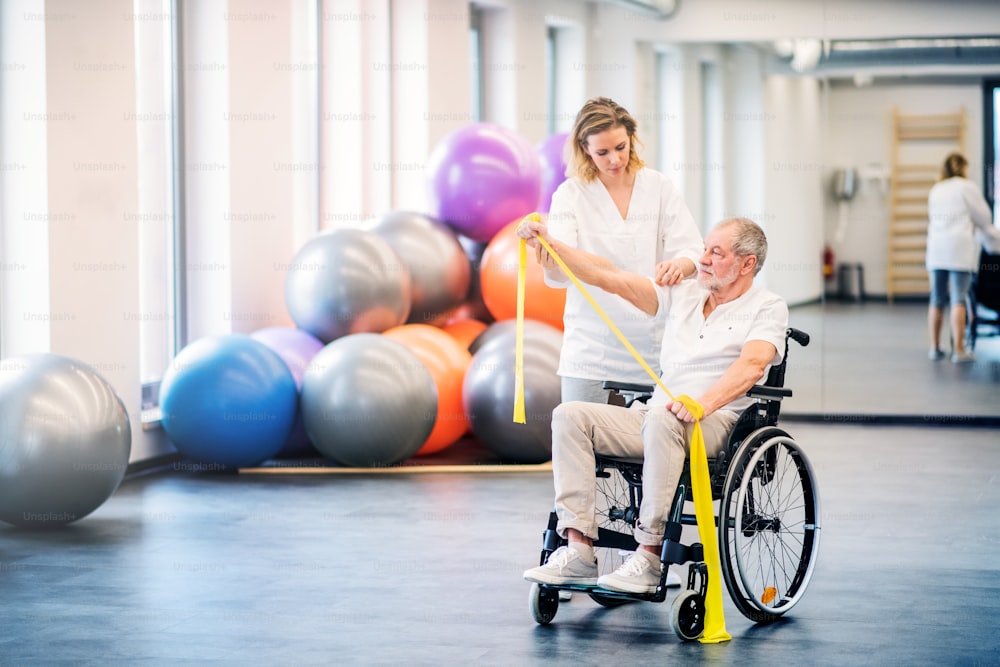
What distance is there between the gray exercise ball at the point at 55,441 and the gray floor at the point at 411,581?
0.38 ft

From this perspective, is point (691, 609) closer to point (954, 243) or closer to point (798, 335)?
point (798, 335)

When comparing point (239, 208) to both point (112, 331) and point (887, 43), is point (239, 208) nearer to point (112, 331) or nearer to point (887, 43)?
point (112, 331)

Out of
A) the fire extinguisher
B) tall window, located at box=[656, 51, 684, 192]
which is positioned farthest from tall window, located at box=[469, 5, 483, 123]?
the fire extinguisher

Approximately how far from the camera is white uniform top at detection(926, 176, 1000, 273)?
6.94m

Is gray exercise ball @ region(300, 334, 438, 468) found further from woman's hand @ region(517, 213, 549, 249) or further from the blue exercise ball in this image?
woman's hand @ region(517, 213, 549, 249)

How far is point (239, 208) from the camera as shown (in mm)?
6160

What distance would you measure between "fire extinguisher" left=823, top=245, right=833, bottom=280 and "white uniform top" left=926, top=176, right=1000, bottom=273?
1.60ft

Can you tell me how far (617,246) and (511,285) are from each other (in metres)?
2.82

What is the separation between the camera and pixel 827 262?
7.25 m

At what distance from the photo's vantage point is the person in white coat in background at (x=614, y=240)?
341cm

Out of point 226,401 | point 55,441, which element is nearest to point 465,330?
point 226,401

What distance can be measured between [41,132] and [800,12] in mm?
4042

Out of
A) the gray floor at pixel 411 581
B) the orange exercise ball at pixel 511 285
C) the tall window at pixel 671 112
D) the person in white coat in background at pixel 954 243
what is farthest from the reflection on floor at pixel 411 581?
the tall window at pixel 671 112

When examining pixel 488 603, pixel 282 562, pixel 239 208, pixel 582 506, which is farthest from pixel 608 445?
pixel 239 208
